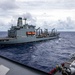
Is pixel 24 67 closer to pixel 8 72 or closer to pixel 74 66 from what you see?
pixel 8 72

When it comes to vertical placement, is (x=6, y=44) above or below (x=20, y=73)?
below

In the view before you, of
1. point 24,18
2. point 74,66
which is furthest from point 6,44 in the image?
point 74,66

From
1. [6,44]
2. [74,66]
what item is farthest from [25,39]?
[74,66]

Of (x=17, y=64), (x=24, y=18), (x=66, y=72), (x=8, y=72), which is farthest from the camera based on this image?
(x=24, y=18)

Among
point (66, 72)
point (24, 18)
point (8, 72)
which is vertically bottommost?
point (66, 72)

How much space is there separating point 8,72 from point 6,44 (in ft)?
256

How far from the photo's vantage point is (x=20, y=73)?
8.25 metres

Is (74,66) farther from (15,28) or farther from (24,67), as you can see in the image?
(15,28)

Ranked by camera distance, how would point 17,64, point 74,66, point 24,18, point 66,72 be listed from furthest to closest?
point 24,18, point 74,66, point 66,72, point 17,64

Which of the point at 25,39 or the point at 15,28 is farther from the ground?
the point at 15,28

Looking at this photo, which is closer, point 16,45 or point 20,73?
point 20,73

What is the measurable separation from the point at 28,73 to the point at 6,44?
260 ft

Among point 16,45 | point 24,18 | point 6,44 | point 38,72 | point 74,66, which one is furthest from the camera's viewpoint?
point 24,18

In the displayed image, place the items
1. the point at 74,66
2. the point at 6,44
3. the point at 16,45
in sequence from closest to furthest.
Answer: the point at 74,66
the point at 6,44
the point at 16,45
